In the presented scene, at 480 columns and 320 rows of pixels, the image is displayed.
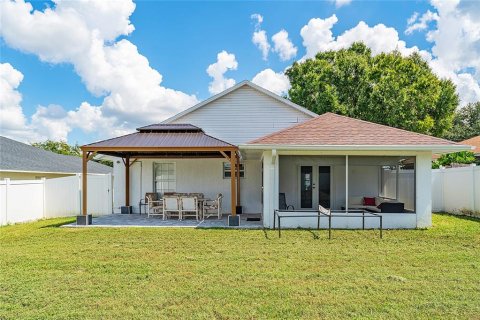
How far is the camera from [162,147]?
10.8 meters

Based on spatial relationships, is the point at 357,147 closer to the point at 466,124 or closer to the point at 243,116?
the point at 243,116

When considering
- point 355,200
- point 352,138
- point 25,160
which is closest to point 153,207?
point 352,138

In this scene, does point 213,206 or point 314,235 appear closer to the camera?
point 314,235

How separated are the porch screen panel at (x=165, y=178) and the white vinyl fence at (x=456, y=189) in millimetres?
12058

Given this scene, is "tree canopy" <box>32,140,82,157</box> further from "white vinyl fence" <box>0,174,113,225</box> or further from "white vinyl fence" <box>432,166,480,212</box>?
"white vinyl fence" <box>432,166,480,212</box>

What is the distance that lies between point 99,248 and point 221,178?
7515 mm

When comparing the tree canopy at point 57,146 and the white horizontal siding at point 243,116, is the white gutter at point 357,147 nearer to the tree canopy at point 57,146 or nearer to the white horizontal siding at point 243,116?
the white horizontal siding at point 243,116

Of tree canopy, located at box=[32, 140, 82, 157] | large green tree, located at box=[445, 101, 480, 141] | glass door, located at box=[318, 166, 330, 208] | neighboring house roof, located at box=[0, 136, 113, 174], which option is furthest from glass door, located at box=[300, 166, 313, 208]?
tree canopy, located at box=[32, 140, 82, 157]

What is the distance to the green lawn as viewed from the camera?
13.3 ft

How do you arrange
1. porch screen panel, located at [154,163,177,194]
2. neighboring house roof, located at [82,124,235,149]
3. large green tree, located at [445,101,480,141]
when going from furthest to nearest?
large green tree, located at [445,101,480,141]
porch screen panel, located at [154,163,177,194]
neighboring house roof, located at [82,124,235,149]

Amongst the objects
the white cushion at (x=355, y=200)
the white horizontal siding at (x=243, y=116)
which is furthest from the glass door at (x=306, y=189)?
the white horizontal siding at (x=243, y=116)

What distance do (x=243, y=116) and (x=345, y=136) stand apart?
5892 millimetres

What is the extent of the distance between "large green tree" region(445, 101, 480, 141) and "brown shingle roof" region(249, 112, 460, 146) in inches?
1279

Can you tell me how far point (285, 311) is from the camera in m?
4.00
